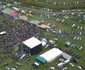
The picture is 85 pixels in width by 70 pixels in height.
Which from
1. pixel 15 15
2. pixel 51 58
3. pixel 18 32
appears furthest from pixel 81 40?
pixel 15 15

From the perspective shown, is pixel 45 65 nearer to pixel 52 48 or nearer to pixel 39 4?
pixel 52 48

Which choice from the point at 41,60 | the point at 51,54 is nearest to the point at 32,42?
the point at 51,54

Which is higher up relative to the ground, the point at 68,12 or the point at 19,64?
the point at 68,12

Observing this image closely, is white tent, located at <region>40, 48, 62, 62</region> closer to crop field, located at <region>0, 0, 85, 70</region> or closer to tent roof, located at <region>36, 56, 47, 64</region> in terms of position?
tent roof, located at <region>36, 56, 47, 64</region>

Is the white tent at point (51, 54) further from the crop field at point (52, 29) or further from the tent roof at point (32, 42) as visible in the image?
the tent roof at point (32, 42)

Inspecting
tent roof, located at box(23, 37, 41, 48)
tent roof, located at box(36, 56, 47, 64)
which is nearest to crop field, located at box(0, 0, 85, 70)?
tent roof, located at box(36, 56, 47, 64)

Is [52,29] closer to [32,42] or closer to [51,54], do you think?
[32,42]
